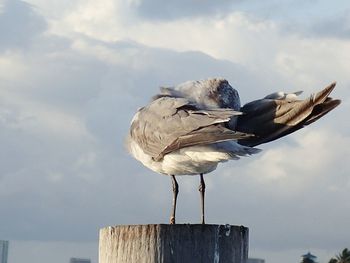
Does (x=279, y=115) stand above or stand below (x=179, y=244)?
above

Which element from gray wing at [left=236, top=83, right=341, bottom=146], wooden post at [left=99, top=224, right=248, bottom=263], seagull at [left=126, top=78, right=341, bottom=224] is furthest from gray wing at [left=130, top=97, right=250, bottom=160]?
wooden post at [left=99, top=224, right=248, bottom=263]

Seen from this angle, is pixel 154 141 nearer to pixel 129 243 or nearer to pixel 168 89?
pixel 168 89

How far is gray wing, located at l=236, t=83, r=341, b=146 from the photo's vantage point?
8766 millimetres

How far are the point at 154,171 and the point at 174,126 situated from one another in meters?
1.01

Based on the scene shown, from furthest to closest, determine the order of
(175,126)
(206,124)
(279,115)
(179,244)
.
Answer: (175,126), (206,124), (279,115), (179,244)

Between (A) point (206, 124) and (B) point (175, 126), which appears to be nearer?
(A) point (206, 124)

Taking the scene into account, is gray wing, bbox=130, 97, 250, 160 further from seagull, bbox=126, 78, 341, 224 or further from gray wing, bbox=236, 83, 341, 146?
gray wing, bbox=236, 83, 341, 146

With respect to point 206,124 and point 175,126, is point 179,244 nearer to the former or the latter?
point 206,124

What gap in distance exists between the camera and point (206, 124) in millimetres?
10336

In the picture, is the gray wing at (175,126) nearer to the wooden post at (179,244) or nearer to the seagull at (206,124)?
the seagull at (206,124)

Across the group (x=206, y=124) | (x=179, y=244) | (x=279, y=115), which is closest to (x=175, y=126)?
(x=206, y=124)

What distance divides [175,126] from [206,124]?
985 mm

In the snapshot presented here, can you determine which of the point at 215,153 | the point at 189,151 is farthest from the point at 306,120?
the point at 189,151

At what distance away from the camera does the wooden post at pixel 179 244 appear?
632cm
